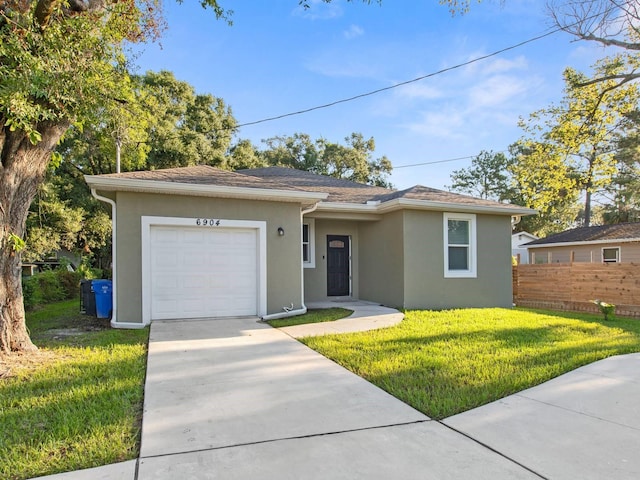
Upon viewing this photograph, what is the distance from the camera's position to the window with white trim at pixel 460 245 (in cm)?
1055

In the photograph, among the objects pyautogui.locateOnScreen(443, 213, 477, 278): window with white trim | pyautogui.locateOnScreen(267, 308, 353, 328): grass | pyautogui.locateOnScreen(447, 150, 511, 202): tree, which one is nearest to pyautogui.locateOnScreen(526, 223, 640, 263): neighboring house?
pyautogui.locateOnScreen(443, 213, 477, 278): window with white trim

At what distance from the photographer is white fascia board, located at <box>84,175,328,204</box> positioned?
7355 millimetres

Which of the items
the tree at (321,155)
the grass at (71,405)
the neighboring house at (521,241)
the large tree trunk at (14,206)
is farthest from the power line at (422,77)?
the neighboring house at (521,241)

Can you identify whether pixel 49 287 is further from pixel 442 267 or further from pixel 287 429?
pixel 287 429

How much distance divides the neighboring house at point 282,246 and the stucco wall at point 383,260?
3 centimetres

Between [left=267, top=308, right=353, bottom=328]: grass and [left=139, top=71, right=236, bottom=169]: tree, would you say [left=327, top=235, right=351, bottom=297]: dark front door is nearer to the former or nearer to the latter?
[left=267, top=308, right=353, bottom=328]: grass

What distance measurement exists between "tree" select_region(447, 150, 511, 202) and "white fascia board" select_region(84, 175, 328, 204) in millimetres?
32588

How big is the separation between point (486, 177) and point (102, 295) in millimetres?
37951

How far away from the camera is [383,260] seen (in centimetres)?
1083

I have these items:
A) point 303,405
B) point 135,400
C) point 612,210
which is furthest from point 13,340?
point 612,210

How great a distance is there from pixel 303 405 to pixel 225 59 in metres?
11.6

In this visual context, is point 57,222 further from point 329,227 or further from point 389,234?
point 389,234

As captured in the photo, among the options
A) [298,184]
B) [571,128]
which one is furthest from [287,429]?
[571,128]

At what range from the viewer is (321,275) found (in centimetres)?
1141
